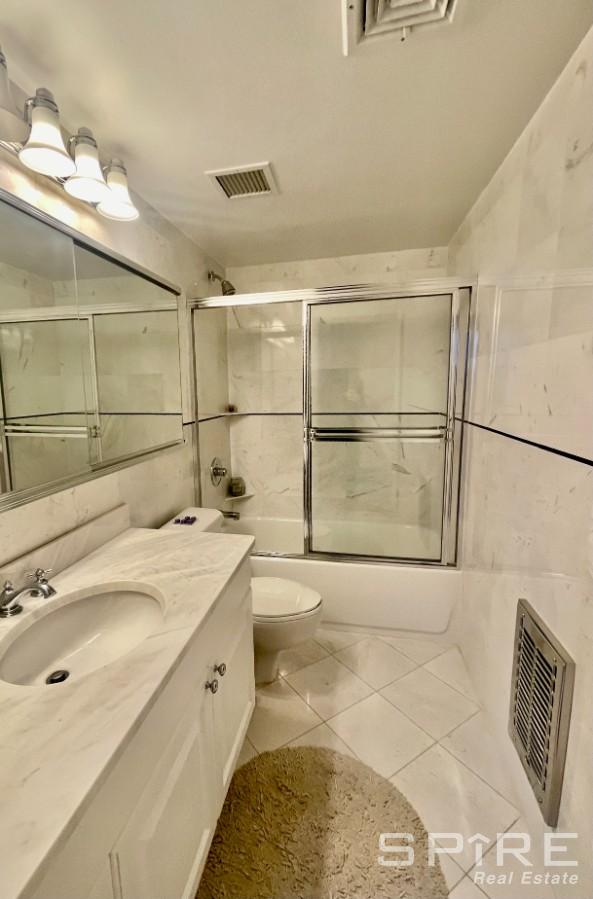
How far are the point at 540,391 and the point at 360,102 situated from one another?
41.8 inches

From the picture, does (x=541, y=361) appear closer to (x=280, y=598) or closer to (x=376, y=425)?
(x=280, y=598)

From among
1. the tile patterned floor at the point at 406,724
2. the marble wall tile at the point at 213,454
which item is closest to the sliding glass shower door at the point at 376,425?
the tile patterned floor at the point at 406,724

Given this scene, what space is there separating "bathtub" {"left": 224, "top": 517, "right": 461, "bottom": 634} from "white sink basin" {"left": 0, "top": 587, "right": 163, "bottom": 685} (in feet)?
3.80

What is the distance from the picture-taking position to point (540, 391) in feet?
3.45

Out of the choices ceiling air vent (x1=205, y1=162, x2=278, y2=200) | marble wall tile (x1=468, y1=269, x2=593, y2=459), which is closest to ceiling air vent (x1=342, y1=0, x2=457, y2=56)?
ceiling air vent (x1=205, y1=162, x2=278, y2=200)

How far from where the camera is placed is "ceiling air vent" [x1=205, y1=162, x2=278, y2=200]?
1.46 m

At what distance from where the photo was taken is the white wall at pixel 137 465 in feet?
3.39

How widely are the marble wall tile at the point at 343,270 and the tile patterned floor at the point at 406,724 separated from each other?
87.2 inches

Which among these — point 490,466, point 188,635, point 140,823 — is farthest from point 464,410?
point 140,823

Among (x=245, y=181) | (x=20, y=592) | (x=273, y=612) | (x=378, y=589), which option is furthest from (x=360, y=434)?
(x=20, y=592)

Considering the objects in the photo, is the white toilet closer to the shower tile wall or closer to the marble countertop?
the marble countertop

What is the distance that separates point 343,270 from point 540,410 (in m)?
1.89

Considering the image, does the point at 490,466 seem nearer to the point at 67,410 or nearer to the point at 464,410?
the point at 464,410

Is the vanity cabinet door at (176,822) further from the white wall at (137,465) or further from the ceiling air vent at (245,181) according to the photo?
the ceiling air vent at (245,181)
